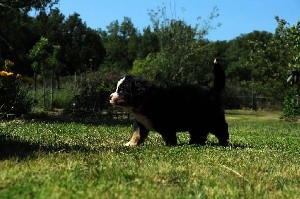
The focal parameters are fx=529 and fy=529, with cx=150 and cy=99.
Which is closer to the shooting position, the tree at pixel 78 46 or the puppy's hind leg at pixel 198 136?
the puppy's hind leg at pixel 198 136

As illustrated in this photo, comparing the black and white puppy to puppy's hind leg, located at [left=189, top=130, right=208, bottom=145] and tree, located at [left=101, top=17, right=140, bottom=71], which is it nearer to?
puppy's hind leg, located at [left=189, top=130, right=208, bottom=145]

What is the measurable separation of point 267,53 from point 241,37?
5977 centimetres

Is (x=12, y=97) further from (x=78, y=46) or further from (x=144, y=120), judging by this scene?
(x=78, y=46)

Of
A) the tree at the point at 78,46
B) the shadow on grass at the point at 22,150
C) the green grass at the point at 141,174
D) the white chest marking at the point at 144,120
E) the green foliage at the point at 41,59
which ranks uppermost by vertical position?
the tree at the point at 78,46

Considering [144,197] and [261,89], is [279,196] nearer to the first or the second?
Result: [144,197]

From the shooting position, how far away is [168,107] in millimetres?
9562

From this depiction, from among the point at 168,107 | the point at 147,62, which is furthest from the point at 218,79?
the point at 147,62

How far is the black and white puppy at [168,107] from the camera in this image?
9.48m

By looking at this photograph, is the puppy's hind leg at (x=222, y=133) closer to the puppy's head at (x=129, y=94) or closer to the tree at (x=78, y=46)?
the puppy's head at (x=129, y=94)

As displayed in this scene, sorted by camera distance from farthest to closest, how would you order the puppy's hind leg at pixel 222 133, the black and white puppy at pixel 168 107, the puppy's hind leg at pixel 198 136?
the puppy's hind leg at pixel 222 133, the puppy's hind leg at pixel 198 136, the black and white puppy at pixel 168 107

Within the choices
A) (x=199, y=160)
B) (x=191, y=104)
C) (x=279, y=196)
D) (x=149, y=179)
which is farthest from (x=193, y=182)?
(x=191, y=104)

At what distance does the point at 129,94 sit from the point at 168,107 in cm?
75

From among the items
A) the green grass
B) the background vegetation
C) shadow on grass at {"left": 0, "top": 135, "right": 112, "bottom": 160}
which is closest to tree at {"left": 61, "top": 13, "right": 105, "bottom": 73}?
the background vegetation

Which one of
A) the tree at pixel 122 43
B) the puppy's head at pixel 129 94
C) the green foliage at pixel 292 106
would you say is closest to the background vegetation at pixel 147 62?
the green foliage at pixel 292 106
